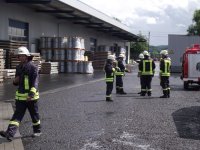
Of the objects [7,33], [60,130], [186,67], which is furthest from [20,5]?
[60,130]

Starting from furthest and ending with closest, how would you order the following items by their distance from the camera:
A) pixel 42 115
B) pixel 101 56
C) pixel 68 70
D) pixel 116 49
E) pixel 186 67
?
pixel 116 49
pixel 101 56
pixel 68 70
pixel 186 67
pixel 42 115

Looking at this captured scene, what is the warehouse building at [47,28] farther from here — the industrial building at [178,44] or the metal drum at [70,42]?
the industrial building at [178,44]

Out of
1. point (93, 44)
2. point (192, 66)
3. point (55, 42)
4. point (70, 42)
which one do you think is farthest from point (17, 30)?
point (93, 44)

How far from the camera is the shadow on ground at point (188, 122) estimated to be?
862 centimetres

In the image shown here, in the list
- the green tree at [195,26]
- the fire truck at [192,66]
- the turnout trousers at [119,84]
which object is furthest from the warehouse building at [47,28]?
the green tree at [195,26]

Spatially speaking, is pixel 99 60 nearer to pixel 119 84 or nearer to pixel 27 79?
pixel 119 84

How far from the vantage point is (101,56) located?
38.4m

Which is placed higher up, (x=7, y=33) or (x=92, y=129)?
(x=7, y=33)

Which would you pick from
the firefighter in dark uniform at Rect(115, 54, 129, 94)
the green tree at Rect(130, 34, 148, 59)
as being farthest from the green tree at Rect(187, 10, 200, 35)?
the firefighter in dark uniform at Rect(115, 54, 129, 94)

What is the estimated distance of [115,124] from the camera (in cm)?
969

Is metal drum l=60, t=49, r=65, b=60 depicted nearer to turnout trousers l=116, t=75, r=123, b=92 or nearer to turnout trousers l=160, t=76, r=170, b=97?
turnout trousers l=116, t=75, r=123, b=92

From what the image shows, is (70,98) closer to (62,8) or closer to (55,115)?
(55,115)

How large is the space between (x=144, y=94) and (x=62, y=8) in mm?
16237

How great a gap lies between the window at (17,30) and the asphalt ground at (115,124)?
1216cm
